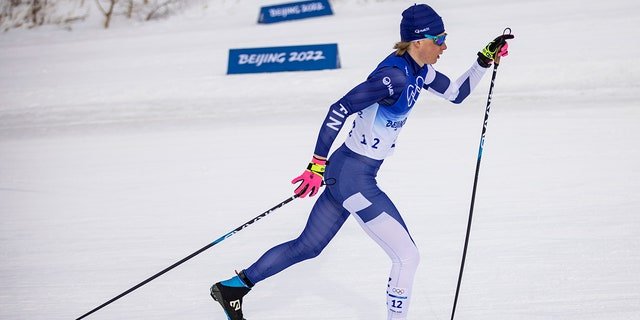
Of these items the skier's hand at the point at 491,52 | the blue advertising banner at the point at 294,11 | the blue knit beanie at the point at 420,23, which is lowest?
the blue advertising banner at the point at 294,11

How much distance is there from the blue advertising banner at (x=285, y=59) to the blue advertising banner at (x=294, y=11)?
15.6ft

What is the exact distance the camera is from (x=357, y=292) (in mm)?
5281

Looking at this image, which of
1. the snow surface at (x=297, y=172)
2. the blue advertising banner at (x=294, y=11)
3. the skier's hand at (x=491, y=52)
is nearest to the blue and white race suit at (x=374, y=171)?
the skier's hand at (x=491, y=52)

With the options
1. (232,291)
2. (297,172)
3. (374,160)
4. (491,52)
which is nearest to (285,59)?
(297,172)

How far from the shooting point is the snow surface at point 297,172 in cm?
530

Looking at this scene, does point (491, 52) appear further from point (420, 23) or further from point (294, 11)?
point (294, 11)

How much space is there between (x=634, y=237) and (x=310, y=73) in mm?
7107

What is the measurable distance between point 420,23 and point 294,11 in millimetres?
13751

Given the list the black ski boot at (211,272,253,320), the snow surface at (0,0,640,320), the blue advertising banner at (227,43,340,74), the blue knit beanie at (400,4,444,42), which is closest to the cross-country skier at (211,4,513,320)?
the blue knit beanie at (400,4,444,42)

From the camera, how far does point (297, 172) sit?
26.3 ft

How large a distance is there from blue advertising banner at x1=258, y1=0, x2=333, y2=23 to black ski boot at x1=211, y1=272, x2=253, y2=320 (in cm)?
1332

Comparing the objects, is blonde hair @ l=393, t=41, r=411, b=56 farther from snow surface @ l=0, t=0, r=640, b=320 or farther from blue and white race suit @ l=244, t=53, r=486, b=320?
snow surface @ l=0, t=0, r=640, b=320

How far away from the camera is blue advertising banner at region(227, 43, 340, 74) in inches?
480

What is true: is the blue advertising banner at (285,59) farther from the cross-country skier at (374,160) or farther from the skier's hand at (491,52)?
the cross-country skier at (374,160)
